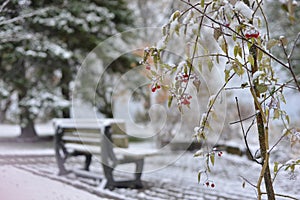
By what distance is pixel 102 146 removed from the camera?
3021 mm

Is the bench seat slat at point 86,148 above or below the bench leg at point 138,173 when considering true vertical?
above

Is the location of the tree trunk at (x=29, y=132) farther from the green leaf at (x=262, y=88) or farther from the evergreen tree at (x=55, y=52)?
the green leaf at (x=262, y=88)

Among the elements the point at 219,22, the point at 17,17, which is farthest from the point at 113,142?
the point at 219,22

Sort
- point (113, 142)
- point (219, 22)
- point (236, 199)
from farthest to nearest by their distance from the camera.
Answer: point (113, 142)
point (236, 199)
point (219, 22)

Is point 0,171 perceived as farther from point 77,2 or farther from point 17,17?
point 77,2

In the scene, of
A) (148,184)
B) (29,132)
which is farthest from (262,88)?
(29,132)

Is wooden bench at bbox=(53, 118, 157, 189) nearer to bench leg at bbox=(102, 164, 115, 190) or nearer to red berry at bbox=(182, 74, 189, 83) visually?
bench leg at bbox=(102, 164, 115, 190)

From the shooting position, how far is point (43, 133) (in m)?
7.34

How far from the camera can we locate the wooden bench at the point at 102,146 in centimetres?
299

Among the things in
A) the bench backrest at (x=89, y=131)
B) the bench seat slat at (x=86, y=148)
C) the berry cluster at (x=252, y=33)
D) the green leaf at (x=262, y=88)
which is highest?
the berry cluster at (x=252, y=33)

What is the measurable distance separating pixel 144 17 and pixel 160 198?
562 centimetres

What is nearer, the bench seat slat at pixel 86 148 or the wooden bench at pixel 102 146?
the wooden bench at pixel 102 146

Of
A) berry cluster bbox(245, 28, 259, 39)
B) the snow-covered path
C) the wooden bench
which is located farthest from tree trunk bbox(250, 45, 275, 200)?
the wooden bench

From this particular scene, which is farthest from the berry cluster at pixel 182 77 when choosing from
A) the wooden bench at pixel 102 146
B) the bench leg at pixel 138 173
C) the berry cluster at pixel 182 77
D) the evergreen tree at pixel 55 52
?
the evergreen tree at pixel 55 52
